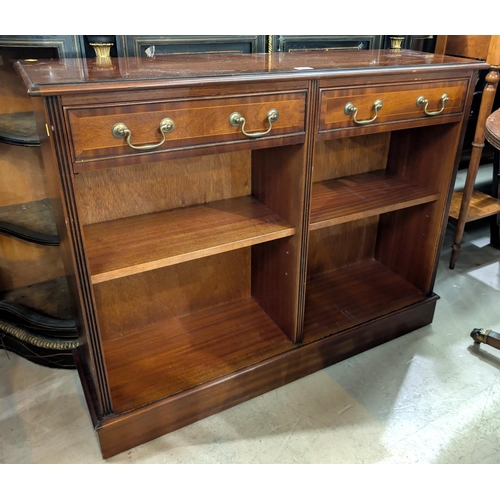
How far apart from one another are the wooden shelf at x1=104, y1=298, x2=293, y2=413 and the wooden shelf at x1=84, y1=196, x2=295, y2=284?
427mm

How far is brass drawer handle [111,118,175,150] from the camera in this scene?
1.08 metres

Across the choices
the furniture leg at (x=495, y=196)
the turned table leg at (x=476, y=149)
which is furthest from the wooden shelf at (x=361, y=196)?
the furniture leg at (x=495, y=196)

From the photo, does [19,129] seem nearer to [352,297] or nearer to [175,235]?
[175,235]

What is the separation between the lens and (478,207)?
245 centimetres

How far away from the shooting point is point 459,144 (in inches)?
65.5

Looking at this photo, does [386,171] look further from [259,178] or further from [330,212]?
[259,178]

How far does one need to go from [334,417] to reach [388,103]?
1020 millimetres

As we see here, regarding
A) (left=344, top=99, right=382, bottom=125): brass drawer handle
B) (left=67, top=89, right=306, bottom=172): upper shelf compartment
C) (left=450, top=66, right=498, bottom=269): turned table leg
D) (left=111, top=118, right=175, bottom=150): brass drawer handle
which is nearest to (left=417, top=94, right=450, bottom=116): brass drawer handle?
(left=344, top=99, right=382, bottom=125): brass drawer handle

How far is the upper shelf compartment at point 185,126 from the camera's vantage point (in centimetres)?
107

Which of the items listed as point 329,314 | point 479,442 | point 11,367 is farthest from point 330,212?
point 11,367

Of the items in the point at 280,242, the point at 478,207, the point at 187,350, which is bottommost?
the point at 187,350

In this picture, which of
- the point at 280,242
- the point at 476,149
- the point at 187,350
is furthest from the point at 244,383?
the point at 476,149

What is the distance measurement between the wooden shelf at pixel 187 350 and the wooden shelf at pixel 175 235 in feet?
1.40

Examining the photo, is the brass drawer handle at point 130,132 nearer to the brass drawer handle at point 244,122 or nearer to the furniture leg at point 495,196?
the brass drawer handle at point 244,122
